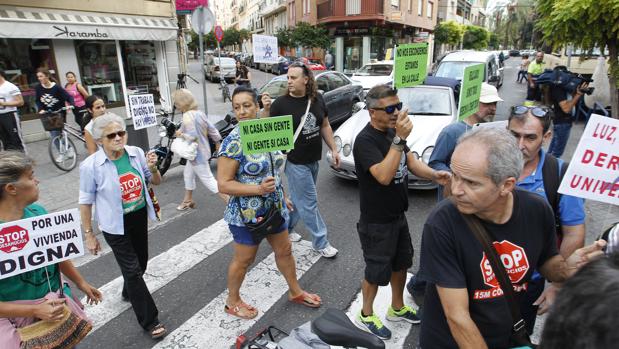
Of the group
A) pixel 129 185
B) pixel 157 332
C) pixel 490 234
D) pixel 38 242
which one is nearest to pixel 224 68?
pixel 129 185

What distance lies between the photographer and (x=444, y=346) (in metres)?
1.82

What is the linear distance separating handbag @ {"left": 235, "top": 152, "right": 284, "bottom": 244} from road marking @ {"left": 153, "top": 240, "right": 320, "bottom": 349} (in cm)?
81

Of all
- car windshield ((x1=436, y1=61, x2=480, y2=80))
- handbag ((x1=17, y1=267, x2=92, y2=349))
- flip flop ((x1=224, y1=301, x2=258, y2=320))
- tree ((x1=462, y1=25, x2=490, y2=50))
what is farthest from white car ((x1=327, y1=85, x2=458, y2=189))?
tree ((x1=462, y1=25, x2=490, y2=50))

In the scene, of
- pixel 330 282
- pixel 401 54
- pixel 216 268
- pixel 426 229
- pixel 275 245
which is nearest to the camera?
pixel 426 229

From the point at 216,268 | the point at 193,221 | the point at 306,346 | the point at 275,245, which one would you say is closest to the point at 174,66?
the point at 193,221

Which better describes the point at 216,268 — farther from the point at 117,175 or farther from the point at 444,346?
the point at 444,346

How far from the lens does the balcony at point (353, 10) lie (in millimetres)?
28594

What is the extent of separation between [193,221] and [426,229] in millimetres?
4279

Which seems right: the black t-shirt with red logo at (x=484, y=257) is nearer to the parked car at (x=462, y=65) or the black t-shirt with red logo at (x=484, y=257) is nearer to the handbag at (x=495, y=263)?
the handbag at (x=495, y=263)

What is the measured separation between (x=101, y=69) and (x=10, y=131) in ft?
18.0

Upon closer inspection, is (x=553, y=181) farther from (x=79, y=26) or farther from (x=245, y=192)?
(x=79, y=26)

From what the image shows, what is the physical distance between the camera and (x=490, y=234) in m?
1.63

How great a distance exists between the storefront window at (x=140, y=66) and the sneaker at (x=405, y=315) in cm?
1188

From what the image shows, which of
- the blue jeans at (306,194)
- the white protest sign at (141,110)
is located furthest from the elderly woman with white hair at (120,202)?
the white protest sign at (141,110)
